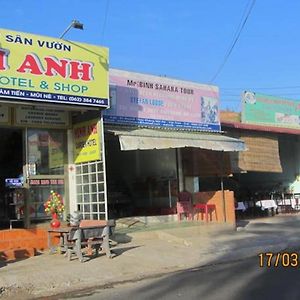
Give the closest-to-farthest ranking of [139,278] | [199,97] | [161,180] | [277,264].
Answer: [139,278] → [277,264] → [199,97] → [161,180]

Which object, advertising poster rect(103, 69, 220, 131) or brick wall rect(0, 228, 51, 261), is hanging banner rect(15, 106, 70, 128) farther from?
brick wall rect(0, 228, 51, 261)

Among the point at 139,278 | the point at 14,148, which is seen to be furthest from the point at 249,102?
the point at 139,278

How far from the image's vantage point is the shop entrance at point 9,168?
1575cm

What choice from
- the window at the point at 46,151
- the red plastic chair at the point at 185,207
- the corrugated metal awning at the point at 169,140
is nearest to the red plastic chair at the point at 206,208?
the red plastic chair at the point at 185,207

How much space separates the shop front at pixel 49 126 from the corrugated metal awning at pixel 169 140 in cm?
97

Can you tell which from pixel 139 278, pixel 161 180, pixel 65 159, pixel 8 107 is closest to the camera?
pixel 139 278

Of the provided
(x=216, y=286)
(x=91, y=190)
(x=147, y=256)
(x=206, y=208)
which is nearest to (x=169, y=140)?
(x=91, y=190)

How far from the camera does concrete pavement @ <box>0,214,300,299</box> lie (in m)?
9.73

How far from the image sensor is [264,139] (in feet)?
72.4

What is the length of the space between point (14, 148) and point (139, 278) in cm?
770

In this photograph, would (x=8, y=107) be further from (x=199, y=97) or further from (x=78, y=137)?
(x=199, y=97)

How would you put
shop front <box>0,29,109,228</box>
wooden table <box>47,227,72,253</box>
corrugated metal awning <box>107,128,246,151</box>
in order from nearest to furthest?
1. wooden table <box>47,227,72,253</box>
2. shop front <box>0,29,109,228</box>
3. corrugated metal awning <box>107,128,246,151</box>

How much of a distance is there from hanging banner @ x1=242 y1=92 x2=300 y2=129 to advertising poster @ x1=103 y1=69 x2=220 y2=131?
4.00 meters
